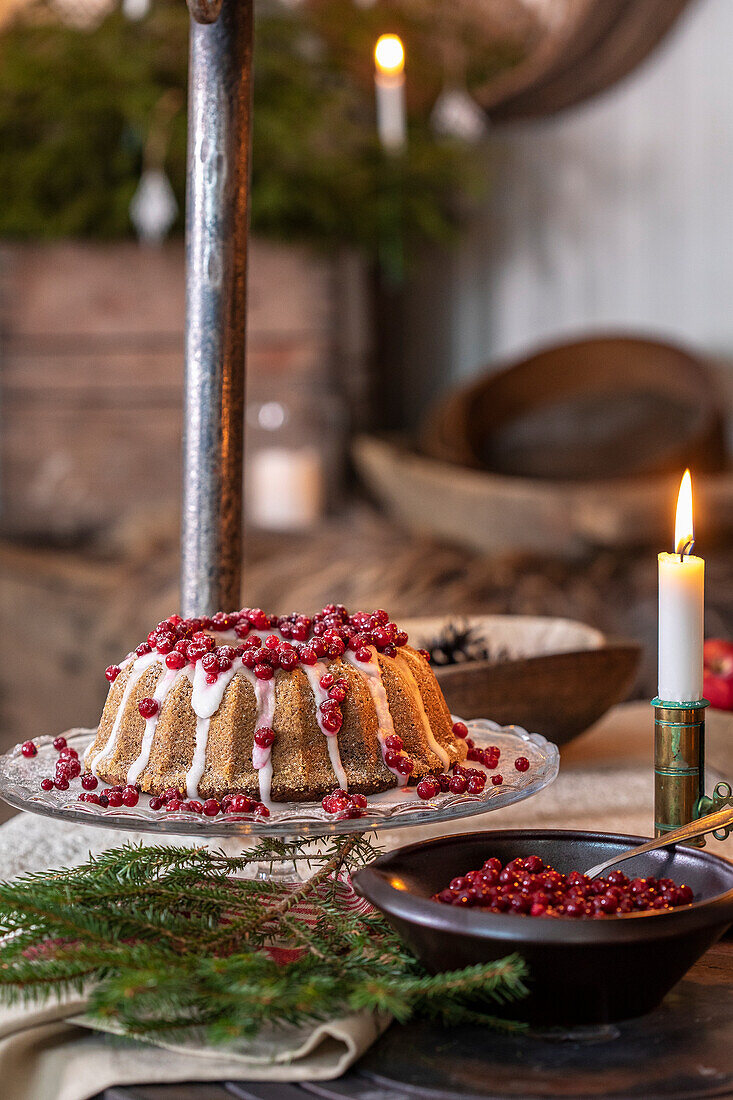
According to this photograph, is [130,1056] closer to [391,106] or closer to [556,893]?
[556,893]

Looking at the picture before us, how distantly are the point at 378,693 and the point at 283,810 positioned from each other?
0.32 feet

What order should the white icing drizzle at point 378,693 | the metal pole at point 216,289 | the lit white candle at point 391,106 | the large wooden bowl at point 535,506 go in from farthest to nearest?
the lit white candle at point 391,106 → the large wooden bowl at point 535,506 → the metal pole at point 216,289 → the white icing drizzle at point 378,693

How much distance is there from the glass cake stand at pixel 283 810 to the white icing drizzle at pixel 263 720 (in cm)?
1

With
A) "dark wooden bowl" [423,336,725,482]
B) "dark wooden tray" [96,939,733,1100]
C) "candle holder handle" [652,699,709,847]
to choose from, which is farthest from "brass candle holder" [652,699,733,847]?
"dark wooden bowl" [423,336,725,482]

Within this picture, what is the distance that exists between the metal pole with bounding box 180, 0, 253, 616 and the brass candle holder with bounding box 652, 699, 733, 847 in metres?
0.39

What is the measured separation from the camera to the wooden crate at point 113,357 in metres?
2.31

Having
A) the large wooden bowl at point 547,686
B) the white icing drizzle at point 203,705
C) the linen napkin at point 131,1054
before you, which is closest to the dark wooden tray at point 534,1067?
the linen napkin at point 131,1054

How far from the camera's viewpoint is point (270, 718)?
2.25 feet

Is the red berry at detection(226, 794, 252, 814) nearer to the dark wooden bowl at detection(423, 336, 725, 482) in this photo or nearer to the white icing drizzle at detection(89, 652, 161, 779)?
the white icing drizzle at detection(89, 652, 161, 779)

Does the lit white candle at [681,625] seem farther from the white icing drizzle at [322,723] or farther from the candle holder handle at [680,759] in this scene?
the white icing drizzle at [322,723]

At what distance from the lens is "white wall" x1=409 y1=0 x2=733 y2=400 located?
2.20 metres

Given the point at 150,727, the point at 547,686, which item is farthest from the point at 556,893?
the point at 547,686

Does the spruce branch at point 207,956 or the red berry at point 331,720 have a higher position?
the red berry at point 331,720

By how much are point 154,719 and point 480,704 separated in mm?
286
